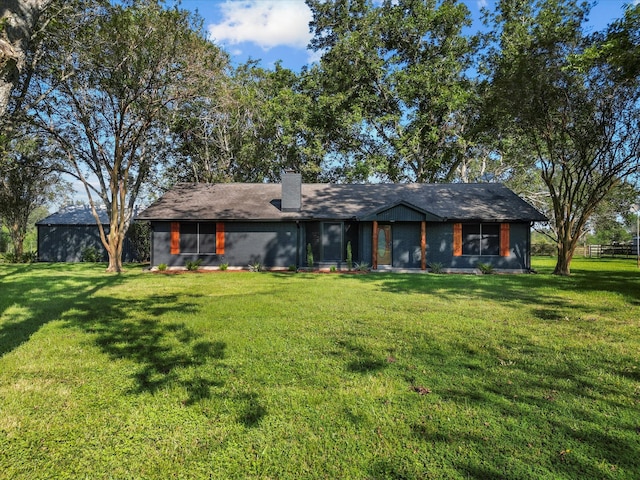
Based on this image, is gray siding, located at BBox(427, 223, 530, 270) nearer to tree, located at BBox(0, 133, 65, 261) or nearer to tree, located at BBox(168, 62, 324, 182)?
tree, located at BBox(168, 62, 324, 182)

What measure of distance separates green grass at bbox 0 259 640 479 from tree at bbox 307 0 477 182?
1861 cm

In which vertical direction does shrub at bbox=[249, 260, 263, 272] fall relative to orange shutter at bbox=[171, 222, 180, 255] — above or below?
below

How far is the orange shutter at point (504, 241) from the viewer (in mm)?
15609

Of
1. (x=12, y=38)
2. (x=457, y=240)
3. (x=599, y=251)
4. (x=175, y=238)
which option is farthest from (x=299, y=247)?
(x=599, y=251)

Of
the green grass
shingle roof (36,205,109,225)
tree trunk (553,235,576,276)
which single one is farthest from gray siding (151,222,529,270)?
shingle roof (36,205,109,225)

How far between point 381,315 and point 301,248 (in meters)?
10.1

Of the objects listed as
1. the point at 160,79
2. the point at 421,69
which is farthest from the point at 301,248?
the point at 421,69

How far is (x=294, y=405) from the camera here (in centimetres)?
312

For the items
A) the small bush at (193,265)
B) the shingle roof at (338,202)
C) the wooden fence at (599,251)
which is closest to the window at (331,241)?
the shingle roof at (338,202)

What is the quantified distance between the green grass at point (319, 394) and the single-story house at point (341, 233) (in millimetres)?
8898

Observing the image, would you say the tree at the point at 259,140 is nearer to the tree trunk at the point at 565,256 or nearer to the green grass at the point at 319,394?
the tree trunk at the point at 565,256

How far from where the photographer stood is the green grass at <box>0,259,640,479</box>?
7.86 feet

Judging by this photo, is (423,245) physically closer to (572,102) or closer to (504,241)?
(504,241)

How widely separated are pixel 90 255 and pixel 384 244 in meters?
17.9
